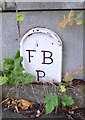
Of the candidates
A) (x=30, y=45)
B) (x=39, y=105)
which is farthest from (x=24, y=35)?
(x=39, y=105)

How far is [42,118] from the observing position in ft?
7.12

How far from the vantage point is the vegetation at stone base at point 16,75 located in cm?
228

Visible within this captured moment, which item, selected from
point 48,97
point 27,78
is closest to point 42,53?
point 27,78

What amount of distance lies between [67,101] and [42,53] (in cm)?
39

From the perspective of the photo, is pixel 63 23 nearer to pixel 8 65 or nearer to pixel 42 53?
pixel 42 53

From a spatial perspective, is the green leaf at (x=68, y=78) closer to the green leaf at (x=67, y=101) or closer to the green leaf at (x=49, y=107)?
the green leaf at (x=67, y=101)

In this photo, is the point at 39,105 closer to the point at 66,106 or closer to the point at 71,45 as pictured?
the point at 66,106

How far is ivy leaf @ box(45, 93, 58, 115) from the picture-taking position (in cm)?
212

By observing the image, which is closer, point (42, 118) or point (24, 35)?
point (42, 118)

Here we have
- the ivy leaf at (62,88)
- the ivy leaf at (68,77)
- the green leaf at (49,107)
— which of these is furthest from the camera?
the ivy leaf at (68,77)

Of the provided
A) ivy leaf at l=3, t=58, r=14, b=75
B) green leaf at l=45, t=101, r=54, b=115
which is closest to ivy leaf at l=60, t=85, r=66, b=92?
green leaf at l=45, t=101, r=54, b=115

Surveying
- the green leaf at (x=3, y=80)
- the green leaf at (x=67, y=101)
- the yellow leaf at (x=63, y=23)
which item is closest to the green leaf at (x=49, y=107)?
the green leaf at (x=67, y=101)

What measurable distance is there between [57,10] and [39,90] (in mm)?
578

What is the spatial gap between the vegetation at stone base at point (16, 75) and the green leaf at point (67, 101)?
0.84 ft
